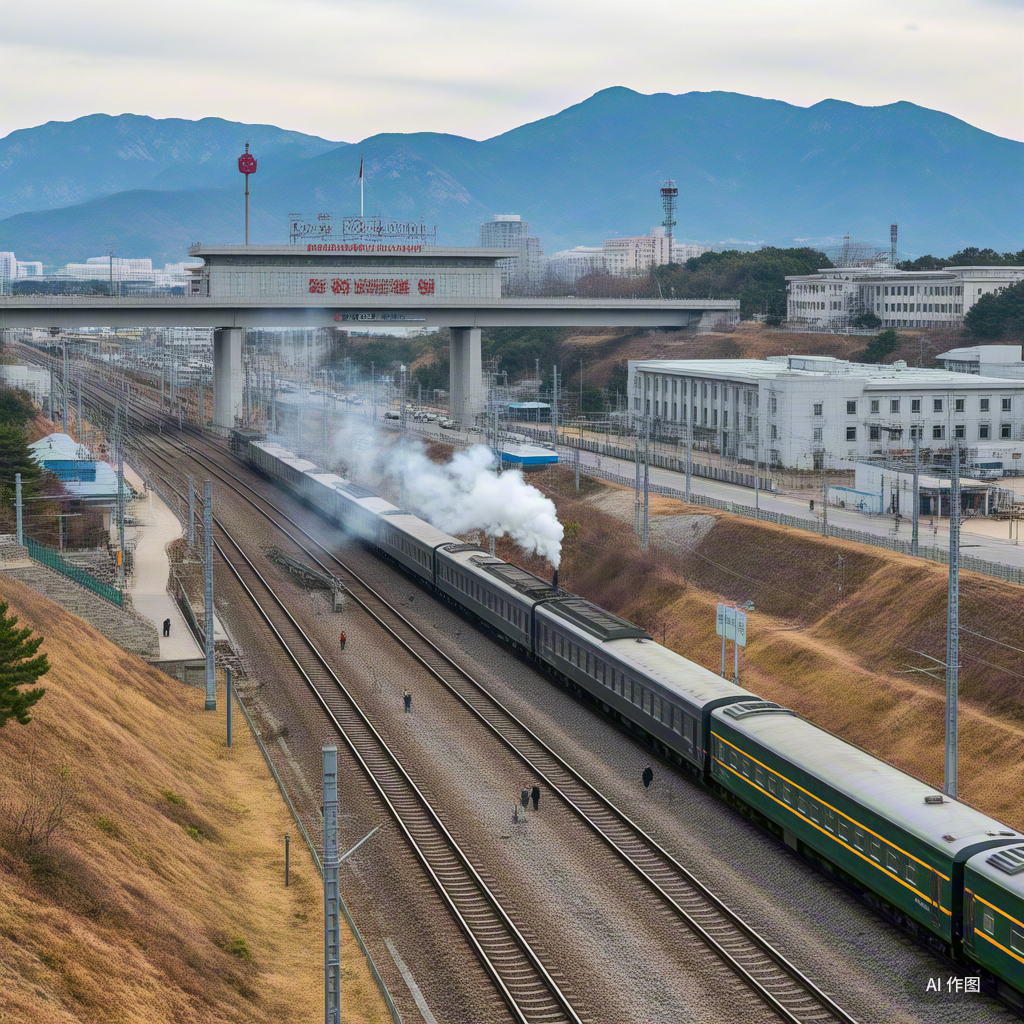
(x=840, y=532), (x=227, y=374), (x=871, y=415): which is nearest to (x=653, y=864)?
(x=840, y=532)

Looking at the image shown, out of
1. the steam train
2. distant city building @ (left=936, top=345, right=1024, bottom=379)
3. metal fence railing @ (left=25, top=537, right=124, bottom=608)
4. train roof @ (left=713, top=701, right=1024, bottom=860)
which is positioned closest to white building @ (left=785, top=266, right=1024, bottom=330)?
distant city building @ (left=936, top=345, right=1024, bottom=379)

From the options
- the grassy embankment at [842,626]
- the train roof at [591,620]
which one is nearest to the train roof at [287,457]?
the grassy embankment at [842,626]

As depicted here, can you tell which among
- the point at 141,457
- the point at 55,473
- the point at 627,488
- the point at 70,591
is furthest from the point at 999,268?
the point at 70,591

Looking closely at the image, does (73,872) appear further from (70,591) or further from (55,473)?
(55,473)

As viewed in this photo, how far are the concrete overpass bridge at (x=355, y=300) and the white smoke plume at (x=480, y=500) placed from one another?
26.0 m

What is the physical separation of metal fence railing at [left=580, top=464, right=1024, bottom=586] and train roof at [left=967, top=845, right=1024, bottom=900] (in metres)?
26.7

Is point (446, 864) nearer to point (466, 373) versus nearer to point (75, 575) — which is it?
point (75, 575)

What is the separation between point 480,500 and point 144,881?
38093mm

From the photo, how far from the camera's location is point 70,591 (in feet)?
149

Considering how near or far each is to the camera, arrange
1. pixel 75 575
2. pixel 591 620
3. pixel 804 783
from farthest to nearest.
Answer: pixel 75 575 → pixel 591 620 → pixel 804 783

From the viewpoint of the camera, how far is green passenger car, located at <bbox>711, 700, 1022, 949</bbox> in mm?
23641

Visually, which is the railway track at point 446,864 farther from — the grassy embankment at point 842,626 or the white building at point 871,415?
the white building at point 871,415

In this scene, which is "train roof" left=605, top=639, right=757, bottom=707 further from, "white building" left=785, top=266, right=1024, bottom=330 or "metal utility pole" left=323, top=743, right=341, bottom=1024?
"white building" left=785, top=266, right=1024, bottom=330

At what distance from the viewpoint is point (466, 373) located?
4820 inches
